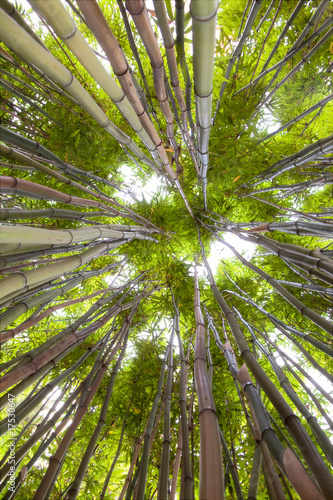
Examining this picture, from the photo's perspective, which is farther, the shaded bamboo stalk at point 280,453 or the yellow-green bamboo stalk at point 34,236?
the yellow-green bamboo stalk at point 34,236

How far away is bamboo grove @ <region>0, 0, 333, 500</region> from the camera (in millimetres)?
663

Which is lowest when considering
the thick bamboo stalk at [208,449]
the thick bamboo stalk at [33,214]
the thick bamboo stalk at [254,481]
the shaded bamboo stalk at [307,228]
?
the thick bamboo stalk at [208,449]

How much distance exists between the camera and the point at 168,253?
2.52 m

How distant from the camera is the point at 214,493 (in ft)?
1.47

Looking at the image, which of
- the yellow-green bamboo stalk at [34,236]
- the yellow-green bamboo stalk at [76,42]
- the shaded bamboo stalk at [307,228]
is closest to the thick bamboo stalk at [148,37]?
the yellow-green bamboo stalk at [76,42]

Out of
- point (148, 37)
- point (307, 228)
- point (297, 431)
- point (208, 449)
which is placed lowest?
point (208, 449)

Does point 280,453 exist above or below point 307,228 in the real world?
below

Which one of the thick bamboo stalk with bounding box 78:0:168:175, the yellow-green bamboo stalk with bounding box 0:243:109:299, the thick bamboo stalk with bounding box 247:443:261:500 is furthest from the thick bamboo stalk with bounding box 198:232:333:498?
the thick bamboo stalk with bounding box 78:0:168:175

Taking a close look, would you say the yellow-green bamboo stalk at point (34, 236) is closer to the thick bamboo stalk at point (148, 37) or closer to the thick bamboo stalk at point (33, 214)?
the thick bamboo stalk at point (33, 214)

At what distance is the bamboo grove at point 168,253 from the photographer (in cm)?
66

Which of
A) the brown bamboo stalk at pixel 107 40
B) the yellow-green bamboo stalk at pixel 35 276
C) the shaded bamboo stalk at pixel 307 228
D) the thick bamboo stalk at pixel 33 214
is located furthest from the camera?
the shaded bamboo stalk at pixel 307 228

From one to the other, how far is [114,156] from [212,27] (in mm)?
1995

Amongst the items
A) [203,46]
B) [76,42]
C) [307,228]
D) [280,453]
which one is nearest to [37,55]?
[76,42]

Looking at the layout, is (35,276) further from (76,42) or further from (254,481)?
(254,481)
